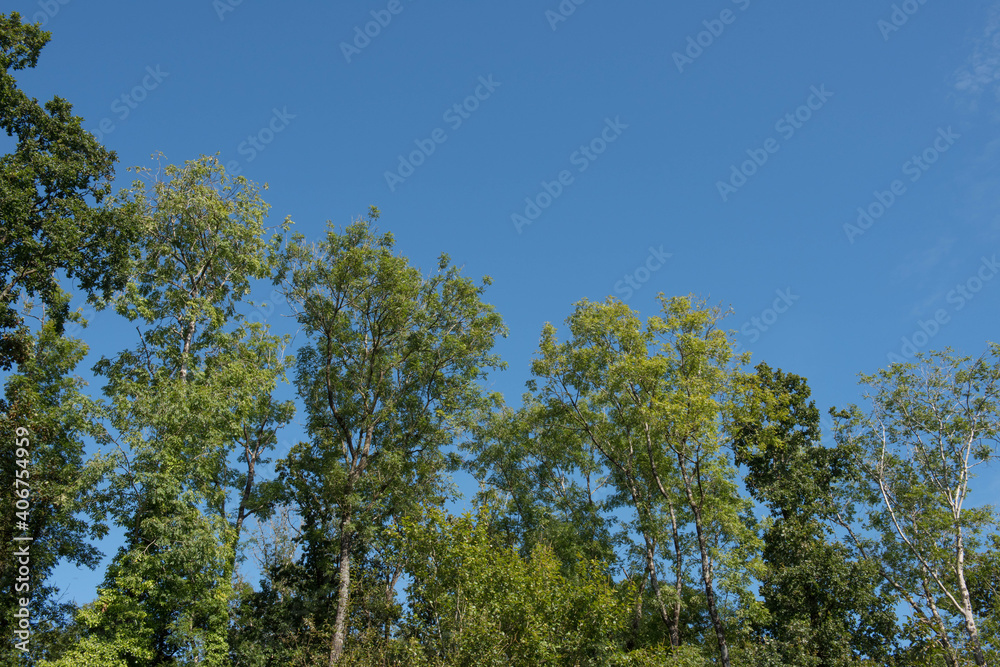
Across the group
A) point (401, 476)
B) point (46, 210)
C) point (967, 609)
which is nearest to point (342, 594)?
Result: point (401, 476)

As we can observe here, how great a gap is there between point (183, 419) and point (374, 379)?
949cm

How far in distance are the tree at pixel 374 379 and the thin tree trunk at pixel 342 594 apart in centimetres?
94

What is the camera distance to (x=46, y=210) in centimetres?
2105

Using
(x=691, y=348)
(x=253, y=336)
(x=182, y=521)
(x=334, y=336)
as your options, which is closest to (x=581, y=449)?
(x=691, y=348)

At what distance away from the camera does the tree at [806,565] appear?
80.8 ft

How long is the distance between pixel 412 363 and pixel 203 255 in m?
9.45

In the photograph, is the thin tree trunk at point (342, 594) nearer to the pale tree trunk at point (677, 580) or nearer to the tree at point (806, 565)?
the pale tree trunk at point (677, 580)

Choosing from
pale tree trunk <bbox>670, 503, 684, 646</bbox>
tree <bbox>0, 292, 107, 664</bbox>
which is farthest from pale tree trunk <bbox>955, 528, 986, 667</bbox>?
tree <bbox>0, 292, 107, 664</bbox>

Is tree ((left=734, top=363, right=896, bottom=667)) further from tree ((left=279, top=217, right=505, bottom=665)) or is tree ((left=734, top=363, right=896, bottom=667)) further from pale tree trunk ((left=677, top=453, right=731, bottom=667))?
tree ((left=279, top=217, right=505, bottom=665))

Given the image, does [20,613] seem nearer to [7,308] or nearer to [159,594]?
[159,594]

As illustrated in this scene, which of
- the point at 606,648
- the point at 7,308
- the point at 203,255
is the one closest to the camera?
the point at 606,648

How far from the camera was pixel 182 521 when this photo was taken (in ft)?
64.0

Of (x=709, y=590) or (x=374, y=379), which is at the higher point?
(x=374, y=379)
